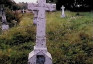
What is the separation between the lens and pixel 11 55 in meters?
8.74

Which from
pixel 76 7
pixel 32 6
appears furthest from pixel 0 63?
pixel 76 7

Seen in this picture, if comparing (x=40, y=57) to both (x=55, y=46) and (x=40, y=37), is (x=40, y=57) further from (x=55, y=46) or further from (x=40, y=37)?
(x=55, y=46)

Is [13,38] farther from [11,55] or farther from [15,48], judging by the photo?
[11,55]

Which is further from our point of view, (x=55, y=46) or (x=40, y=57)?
(x=55, y=46)

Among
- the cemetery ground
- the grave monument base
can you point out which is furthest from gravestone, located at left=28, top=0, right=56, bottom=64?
the cemetery ground

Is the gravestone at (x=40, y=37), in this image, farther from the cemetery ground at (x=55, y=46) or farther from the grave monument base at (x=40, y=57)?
the cemetery ground at (x=55, y=46)

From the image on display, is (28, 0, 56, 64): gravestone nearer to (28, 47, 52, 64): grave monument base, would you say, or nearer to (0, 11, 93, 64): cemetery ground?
(28, 47, 52, 64): grave monument base

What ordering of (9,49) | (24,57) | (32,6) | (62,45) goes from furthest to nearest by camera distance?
(62,45) → (9,49) → (24,57) → (32,6)

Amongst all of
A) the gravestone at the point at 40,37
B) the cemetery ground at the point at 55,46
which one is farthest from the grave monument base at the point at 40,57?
the cemetery ground at the point at 55,46

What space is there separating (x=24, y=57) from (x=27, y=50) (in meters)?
0.74

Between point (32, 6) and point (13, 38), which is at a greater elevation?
point (32, 6)

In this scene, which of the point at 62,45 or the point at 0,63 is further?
the point at 62,45

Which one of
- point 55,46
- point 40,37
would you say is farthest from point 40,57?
point 55,46

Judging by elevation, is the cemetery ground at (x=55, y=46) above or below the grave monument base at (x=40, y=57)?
below
